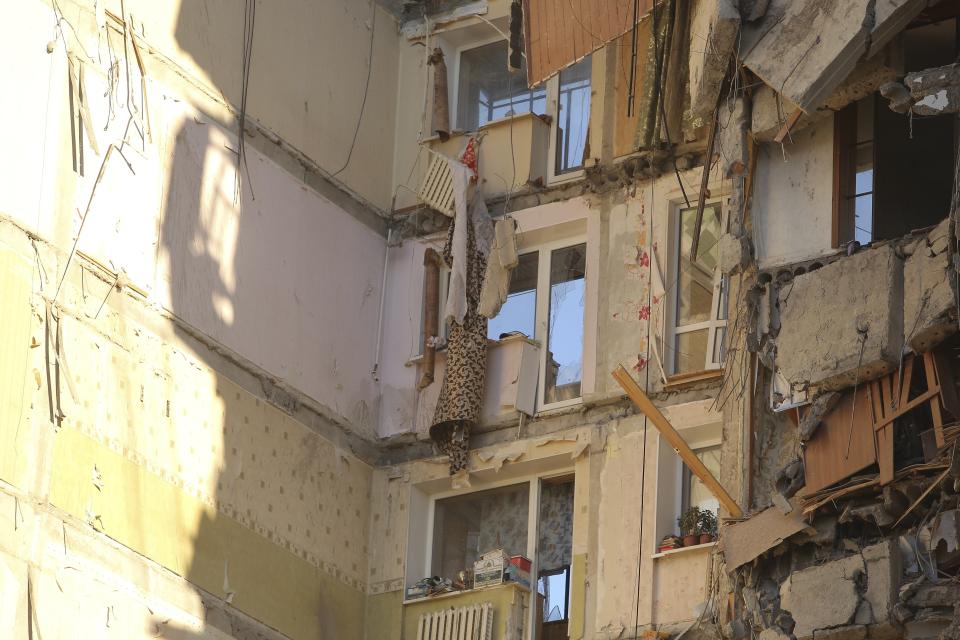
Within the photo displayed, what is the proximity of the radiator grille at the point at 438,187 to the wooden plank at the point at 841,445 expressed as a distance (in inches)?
259

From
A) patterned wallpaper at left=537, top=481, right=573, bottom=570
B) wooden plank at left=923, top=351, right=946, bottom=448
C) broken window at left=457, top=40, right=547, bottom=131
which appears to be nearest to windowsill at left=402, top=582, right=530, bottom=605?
patterned wallpaper at left=537, top=481, right=573, bottom=570

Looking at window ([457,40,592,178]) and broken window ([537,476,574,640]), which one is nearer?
broken window ([537,476,574,640])

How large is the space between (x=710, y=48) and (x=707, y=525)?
438 cm

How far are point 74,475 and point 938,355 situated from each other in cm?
715

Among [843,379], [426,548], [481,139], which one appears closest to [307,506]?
[426,548]

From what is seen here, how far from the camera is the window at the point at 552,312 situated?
822 inches

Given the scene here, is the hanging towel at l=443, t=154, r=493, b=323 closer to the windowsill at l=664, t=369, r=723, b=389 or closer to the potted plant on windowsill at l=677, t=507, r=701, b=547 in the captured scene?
A: the windowsill at l=664, t=369, r=723, b=389

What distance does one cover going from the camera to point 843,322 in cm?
1612

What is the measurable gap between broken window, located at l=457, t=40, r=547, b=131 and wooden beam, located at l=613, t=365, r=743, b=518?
5429 millimetres

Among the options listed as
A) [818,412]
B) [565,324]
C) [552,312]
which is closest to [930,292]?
[818,412]

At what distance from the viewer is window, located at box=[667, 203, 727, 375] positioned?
19750mm

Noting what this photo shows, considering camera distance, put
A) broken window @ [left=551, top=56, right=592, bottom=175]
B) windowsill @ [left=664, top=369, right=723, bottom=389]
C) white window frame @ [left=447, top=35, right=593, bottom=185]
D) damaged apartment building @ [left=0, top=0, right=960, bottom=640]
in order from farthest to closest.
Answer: broken window @ [left=551, top=56, right=592, bottom=175]
white window frame @ [left=447, top=35, right=593, bottom=185]
windowsill @ [left=664, top=369, right=723, bottom=389]
damaged apartment building @ [left=0, top=0, right=960, bottom=640]

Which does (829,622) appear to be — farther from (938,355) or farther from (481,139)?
(481,139)

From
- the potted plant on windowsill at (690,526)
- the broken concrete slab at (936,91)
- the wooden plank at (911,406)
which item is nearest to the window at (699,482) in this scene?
the potted plant on windowsill at (690,526)
